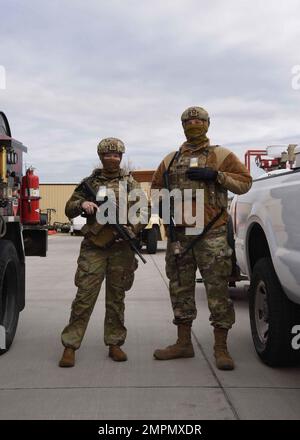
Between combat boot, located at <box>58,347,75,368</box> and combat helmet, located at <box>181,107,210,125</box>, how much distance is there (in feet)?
6.23

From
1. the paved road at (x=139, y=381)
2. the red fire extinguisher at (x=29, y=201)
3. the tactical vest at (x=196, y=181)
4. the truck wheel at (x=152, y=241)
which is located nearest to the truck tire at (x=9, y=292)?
the paved road at (x=139, y=381)

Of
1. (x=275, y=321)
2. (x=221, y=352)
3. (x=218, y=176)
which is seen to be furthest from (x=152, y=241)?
(x=275, y=321)

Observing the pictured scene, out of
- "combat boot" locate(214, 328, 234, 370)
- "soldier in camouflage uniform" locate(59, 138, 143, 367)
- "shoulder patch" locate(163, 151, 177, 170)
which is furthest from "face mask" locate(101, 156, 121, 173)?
"combat boot" locate(214, 328, 234, 370)

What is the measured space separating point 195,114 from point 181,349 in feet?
5.84

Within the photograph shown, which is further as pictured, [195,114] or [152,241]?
[152,241]

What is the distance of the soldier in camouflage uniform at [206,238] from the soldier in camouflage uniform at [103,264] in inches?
13.1

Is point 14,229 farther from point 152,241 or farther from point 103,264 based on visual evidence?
point 152,241

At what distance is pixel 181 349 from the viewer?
175 inches

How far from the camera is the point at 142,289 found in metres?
8.40

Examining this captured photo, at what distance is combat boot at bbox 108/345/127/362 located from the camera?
4.32m

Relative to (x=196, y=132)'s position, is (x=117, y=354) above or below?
below

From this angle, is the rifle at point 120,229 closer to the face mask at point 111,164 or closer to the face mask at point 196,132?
the face mask at point 111,164

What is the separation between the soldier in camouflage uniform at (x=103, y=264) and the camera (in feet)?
14.0

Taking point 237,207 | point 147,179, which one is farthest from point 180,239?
point 147,179
